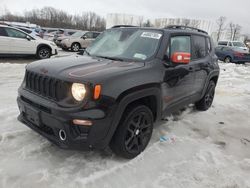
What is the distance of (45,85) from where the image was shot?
118 inches

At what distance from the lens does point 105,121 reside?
2.79 metres

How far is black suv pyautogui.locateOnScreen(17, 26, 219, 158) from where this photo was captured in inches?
108

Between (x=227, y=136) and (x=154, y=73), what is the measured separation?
2.03 meters

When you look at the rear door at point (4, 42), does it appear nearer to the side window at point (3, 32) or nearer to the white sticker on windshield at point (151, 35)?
the side window at point (3, 32)

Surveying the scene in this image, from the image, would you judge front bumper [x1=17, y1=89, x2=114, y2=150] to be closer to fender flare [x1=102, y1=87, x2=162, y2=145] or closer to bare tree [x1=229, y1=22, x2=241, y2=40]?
fender flare [x1=102, y1=87, x2=162, y2=145]

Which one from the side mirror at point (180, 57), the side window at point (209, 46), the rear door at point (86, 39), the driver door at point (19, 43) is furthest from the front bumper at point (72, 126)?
the rear door at point (86, 39)

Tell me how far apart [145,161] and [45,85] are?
1.66 m

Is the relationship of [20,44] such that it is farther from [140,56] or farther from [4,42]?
[140,56]

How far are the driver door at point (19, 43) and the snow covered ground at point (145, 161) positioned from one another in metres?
7.70

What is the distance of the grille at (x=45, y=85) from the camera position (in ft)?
9.35

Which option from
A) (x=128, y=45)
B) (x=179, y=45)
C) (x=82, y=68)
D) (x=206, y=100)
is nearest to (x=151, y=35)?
(x=128, y=45)

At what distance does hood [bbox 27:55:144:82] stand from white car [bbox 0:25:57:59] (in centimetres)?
911

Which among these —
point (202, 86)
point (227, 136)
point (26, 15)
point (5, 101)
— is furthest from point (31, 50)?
point (26, 15)

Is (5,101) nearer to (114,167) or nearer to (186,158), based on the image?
(114,167)
